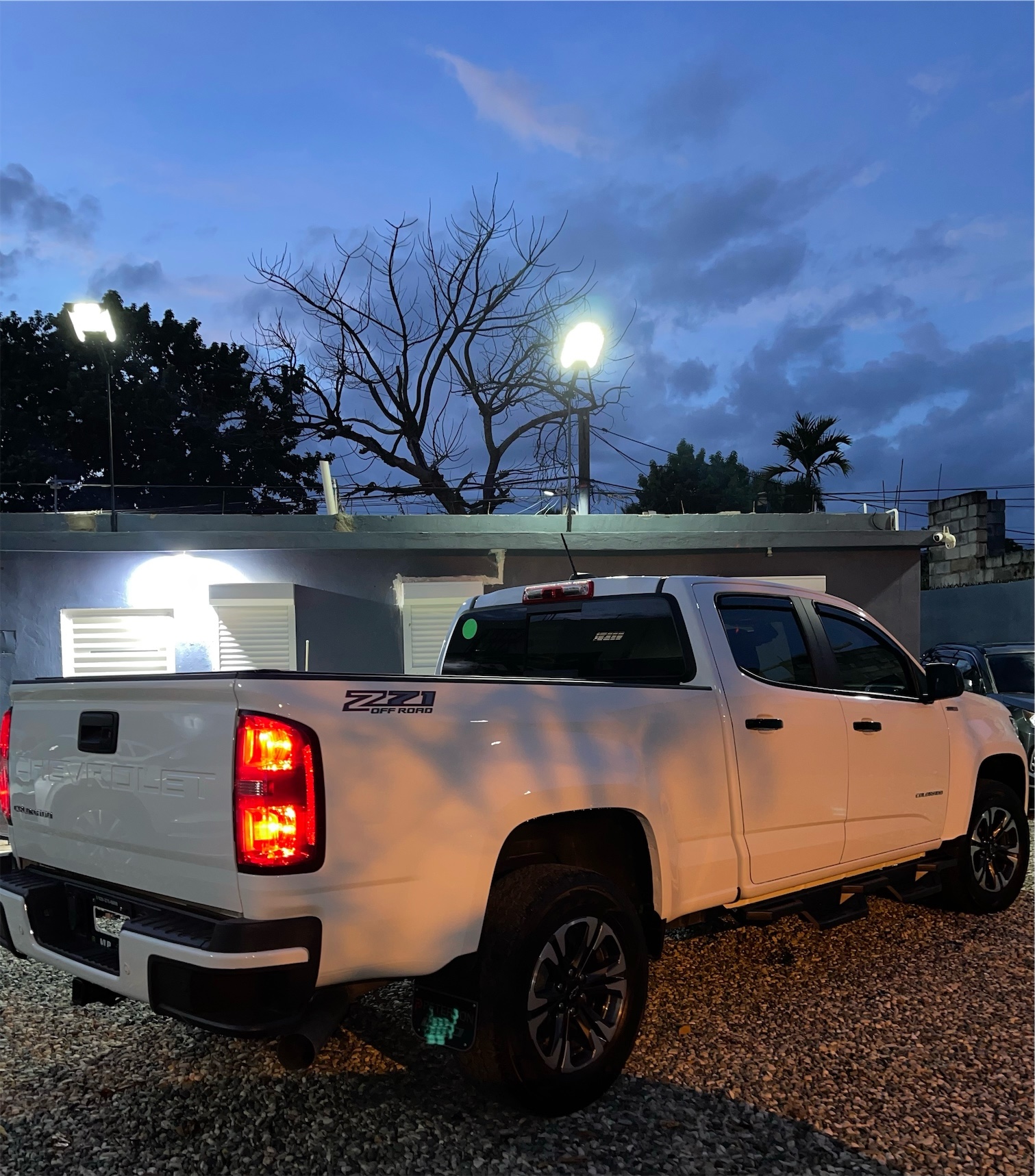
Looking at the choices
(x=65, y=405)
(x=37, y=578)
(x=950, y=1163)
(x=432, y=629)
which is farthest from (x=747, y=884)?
(x=65, y=405)

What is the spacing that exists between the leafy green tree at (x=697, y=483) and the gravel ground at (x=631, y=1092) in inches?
1530

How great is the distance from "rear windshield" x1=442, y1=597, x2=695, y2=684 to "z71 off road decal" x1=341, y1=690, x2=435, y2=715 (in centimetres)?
126

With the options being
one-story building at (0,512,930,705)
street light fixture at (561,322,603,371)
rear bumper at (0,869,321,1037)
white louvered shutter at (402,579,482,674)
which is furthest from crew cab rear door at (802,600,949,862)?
street light fixture at (561,322,603,371)

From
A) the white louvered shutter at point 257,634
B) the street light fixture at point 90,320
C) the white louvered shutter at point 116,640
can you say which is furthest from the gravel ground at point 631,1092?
the street light fixture at point 90,320

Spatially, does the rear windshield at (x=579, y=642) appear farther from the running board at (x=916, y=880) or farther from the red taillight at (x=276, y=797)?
the running board at (x=916, y=880)

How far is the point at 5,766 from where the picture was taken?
3.92 m

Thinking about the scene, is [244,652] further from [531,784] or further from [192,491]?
[192,491]

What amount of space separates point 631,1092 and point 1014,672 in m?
9.03

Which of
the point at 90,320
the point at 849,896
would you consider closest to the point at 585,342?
the point at 90,320

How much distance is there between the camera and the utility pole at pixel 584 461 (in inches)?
537

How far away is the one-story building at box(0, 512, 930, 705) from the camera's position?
11602mm

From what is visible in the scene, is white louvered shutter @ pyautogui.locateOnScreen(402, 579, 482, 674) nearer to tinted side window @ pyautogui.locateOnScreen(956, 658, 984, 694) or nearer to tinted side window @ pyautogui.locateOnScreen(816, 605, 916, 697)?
tinted side window @ pyautogui.locateOnScreen(956, 658, 984, 694)

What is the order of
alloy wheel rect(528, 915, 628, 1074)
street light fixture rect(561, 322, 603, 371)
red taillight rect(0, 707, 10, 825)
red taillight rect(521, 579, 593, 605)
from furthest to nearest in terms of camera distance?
1. street light fixture rect(561, 322, 603, 371)
2. red taillight rect(521, 579, 593, 605)
3. red taillight rect(0, 707, 10, 825)
4. alloy wheel rect(528, 915, 628, 1074)

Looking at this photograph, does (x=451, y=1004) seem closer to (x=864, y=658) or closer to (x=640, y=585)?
(x=640, y=585)
